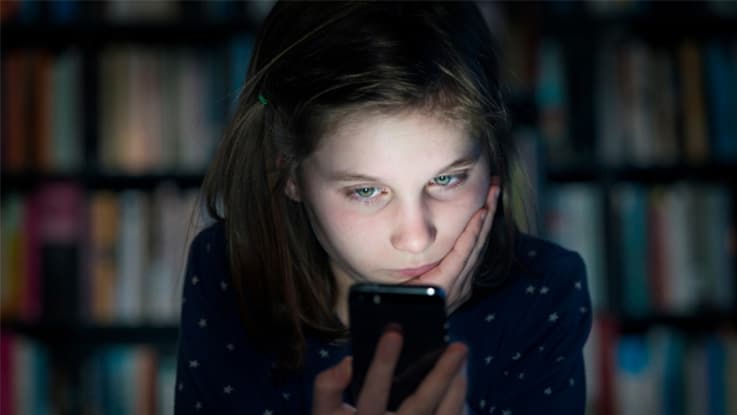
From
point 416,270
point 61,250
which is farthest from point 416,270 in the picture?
point 61,250

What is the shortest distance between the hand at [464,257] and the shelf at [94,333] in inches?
49.0

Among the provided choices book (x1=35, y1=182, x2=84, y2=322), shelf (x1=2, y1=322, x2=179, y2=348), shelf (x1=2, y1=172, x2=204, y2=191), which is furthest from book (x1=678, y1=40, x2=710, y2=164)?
book (x1=35, y1=182, x2=84, y2=322)

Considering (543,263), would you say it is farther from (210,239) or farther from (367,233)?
(210,239)

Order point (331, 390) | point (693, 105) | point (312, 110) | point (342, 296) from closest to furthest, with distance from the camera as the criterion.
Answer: point (331, 390), point (312, 110), point (342, 296), point (693, 105)

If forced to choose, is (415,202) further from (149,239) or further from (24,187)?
(24,187)

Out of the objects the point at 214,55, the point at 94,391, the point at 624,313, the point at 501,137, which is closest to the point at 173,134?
the point at 214,55

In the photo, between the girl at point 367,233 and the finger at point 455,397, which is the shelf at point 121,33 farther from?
the finger at point 455,397

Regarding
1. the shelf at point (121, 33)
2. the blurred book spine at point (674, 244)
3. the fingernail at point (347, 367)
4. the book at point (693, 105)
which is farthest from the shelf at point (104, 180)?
the fingernail at point (347, 367)

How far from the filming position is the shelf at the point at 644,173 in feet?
6.16

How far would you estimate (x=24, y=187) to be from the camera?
1.93 meters

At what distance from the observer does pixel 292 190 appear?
0.81 metres

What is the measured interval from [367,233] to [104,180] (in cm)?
130

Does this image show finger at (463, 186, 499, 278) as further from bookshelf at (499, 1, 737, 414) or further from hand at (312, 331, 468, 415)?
bookshelf at (499, 1, 737, 414)

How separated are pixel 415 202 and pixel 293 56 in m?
0.14
